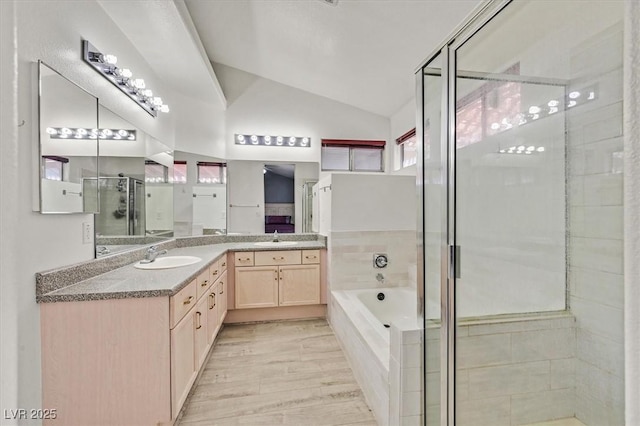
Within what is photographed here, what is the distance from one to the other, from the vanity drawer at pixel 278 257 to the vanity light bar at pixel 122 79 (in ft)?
5.74

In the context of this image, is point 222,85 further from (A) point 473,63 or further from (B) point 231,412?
(B) point 231,412

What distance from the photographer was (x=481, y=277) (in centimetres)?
153

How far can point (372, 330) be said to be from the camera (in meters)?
2.06

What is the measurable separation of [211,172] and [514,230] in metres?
3.25

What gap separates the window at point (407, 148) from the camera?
3614mm

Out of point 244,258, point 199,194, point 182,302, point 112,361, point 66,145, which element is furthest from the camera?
point 199,194

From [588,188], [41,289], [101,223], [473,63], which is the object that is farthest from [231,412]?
[473,63]

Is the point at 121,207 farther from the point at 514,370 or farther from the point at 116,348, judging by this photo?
the point at 514,370

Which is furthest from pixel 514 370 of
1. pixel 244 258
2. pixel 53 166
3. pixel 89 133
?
pixel 89 133

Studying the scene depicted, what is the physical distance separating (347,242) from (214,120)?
7.69 feet

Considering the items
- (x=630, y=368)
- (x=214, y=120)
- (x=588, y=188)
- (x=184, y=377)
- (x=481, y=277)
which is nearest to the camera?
(x=630, y=368)

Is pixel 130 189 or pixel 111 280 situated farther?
pixel 130 189

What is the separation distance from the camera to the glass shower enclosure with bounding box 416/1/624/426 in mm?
1292

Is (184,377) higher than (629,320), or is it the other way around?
(629,320)
